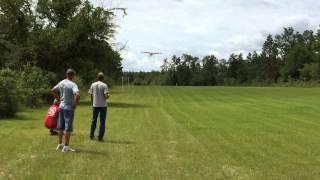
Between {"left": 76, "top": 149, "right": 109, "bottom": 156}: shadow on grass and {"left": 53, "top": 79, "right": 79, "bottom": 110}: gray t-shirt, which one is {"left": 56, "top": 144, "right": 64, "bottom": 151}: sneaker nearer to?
{"left": 76, "top": 149, "right": 109, "bottom": 156}: shadow on grass

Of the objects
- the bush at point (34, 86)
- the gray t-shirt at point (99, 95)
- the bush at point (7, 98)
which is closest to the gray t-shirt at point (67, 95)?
the gray t-shirt at point (99, 95)

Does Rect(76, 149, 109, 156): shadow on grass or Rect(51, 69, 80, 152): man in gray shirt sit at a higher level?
Rect(51, 69, 80, 152): man in gray shirt

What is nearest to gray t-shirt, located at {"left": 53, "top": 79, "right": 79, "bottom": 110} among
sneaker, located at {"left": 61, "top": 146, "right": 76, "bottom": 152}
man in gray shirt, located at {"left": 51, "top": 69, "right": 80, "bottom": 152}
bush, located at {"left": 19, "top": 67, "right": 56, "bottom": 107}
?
man in gray shirt, located at {"left": 51, "top": 69, "right": 80, "bottom": 152}

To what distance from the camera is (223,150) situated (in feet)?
50.2

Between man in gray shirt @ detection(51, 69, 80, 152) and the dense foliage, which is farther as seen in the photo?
the dense foliage

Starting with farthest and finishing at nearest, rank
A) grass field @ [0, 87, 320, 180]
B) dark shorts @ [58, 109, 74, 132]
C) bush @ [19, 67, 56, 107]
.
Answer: bush @ [19, 67, 56, 107] → dark shorts @ [58, 109, 74, 132] → grass field @ [0, 87, 320, 180]

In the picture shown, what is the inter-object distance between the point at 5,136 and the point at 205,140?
18.9 feet

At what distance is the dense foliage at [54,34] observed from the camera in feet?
135

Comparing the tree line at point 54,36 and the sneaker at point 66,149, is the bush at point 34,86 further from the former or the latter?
the sneaker at point 66,149

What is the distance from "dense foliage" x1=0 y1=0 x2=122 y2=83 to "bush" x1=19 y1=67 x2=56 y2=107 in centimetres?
277

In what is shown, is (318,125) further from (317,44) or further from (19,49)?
(317,44)

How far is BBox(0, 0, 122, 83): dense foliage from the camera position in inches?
1620

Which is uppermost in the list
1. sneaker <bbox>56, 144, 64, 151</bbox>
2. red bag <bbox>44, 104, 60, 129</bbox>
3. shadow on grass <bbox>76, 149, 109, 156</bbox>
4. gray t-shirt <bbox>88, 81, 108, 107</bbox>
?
gray t-shirt <bbox>88, 81, 108, 107</bbox>

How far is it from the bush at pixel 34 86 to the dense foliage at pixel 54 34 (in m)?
2.77
